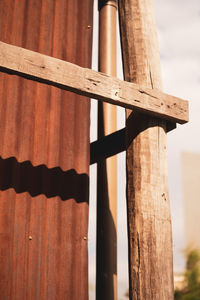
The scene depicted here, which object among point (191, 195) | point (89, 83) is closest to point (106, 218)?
point (89, 83)

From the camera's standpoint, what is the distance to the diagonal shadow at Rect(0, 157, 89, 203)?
4.23m

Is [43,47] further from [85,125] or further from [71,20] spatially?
[85,125]

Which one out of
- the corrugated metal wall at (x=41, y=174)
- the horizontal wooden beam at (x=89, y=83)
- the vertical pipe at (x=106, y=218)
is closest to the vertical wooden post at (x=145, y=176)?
the horizontal wooden beam at (x=89, y=83)

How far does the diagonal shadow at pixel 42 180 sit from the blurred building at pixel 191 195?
45.3 feet

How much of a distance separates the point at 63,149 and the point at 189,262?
36.5 ft

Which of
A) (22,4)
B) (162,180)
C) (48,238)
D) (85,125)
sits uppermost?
(22,4)

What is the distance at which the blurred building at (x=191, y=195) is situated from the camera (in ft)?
59.8

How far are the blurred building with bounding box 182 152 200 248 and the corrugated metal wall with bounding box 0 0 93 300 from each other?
13.8 m

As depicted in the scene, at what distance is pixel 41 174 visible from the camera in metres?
4.42

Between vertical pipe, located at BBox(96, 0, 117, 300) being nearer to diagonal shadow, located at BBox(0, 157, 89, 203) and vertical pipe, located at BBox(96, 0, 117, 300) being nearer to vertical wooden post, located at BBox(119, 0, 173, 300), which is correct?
diagonal shadow, located at BBox(0, 157, 89, 203)

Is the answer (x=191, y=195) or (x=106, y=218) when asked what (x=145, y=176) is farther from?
(x=191, y=195)

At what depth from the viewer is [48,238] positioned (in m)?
4.29

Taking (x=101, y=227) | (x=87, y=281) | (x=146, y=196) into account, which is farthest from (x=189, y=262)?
(x=146, y=196)

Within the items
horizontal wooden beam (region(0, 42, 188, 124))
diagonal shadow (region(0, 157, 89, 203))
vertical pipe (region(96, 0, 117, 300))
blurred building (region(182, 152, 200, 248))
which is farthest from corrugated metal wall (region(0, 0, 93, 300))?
blurred building (region(182, 152, 200, 248))
